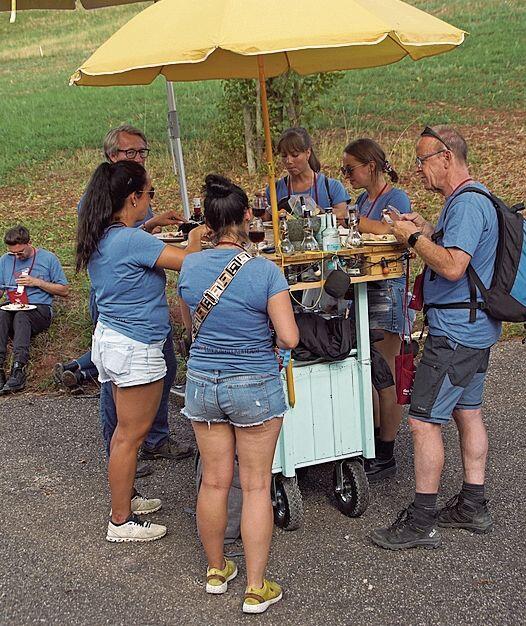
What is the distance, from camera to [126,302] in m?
4.39

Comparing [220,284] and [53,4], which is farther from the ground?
[53,4]

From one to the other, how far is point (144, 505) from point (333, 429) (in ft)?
3.66

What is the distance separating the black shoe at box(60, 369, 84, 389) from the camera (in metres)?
6.88

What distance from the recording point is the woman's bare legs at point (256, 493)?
3822mm

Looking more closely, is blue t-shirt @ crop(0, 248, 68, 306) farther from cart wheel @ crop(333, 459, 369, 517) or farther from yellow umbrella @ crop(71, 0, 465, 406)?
cart wheel @ crop(333, 459, 369, 517)

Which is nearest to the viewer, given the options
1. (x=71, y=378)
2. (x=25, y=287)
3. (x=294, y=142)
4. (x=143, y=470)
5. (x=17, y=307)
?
(x=143, y=470)

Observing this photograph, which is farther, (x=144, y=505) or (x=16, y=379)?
(x=16, y=379)

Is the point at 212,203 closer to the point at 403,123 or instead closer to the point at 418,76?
the point at 403,123

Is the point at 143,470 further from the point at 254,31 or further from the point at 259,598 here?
the point at 254,31

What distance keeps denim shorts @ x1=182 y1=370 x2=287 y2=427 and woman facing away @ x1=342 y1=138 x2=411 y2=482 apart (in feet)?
4.18

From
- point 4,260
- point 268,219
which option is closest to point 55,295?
point 4,260

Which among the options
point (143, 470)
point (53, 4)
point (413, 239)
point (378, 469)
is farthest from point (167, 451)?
point (53, 4)

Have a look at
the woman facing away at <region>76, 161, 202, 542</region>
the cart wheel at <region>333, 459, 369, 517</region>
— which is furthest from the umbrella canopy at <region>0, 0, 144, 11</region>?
the cart wheel at <region>333, 459, 369, 517</region>

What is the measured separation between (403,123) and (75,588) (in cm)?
1206
